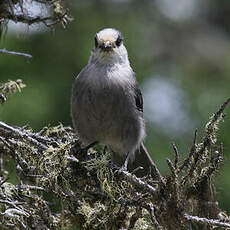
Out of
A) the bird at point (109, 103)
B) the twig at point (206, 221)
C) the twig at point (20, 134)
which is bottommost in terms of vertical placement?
the twig at point (206, 221)

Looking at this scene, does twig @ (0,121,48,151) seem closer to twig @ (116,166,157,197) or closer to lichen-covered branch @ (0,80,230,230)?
lichen-covered branch @ (0,80,230,230)

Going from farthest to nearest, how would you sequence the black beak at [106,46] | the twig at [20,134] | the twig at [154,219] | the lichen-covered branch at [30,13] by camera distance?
the black beak at [106,46]
the lichen-covered branch at [30,13]
the twig at [20,134]
the twig at [154,219]

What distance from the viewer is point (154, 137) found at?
7418 mm

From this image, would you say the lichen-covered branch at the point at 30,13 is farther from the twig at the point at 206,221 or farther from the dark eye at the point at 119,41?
the twig at the point at 206,221

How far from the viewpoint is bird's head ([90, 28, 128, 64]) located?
457 cm

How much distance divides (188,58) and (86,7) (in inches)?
88.7

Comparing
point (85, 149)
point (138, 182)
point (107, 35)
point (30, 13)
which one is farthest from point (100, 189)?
point (107, 35)

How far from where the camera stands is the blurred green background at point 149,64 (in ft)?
21.7

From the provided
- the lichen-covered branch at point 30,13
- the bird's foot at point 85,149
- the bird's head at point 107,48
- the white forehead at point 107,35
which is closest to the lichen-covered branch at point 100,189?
the bird's foot at point 85,149

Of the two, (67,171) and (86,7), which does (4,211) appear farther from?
(86,7)

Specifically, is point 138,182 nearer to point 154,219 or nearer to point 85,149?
point 154,219

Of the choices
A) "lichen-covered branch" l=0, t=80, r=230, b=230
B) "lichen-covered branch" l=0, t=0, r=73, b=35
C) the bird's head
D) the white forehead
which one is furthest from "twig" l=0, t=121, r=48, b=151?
the white forehead

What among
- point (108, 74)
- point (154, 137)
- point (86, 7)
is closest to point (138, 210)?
point (108, 74)

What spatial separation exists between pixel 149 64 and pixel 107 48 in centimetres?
466
